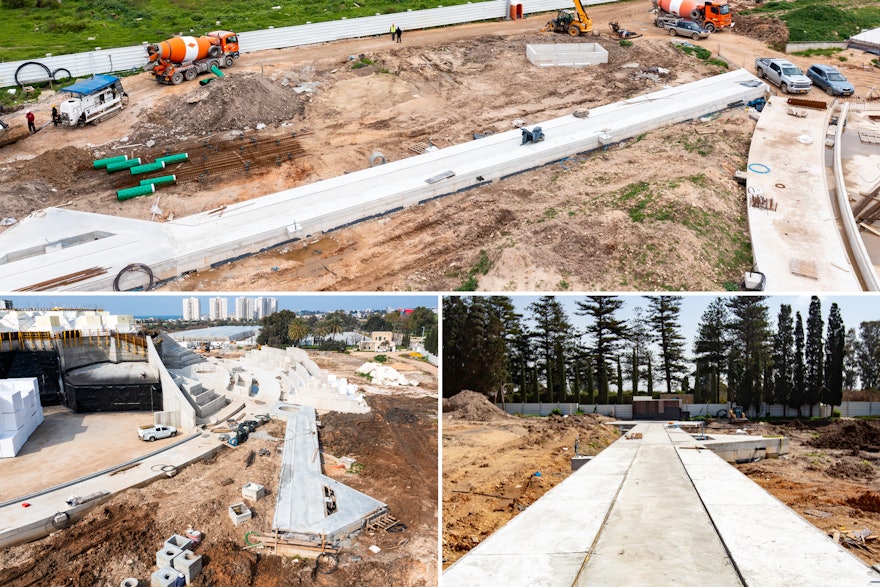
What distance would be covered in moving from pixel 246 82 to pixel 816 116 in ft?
Result: 68.0

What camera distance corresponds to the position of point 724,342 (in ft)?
34.7

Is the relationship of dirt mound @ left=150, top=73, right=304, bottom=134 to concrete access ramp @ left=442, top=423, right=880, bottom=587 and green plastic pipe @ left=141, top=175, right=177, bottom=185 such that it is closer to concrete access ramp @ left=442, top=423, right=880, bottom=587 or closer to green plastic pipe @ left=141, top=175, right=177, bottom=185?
green plastic pipe @ left=141, top=175, right=177, bottom=185

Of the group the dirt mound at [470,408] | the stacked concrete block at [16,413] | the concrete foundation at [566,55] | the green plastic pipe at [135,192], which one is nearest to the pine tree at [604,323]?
the dirt mound at [470,408]

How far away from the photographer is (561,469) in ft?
40.4

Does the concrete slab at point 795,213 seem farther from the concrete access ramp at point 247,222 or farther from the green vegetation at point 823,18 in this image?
the green vegetation at point 823,18

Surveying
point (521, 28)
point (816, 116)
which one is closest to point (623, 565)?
point (816, 116)

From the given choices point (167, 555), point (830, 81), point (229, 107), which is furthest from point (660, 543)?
point (830, 81)

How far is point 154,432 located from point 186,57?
18.9m

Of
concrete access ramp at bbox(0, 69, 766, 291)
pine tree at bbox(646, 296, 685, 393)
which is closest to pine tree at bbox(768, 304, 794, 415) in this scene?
pine tree at bbox(646, 296, 685, 393)

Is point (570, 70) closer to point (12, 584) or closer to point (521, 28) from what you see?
point (521, 28)

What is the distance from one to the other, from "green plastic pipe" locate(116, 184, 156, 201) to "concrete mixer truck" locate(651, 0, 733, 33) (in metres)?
28.2

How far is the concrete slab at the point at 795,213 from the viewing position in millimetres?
15453

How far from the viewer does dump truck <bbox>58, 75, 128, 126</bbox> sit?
24297 millimetres

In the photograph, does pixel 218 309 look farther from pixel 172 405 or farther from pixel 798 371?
pixel 798 371
